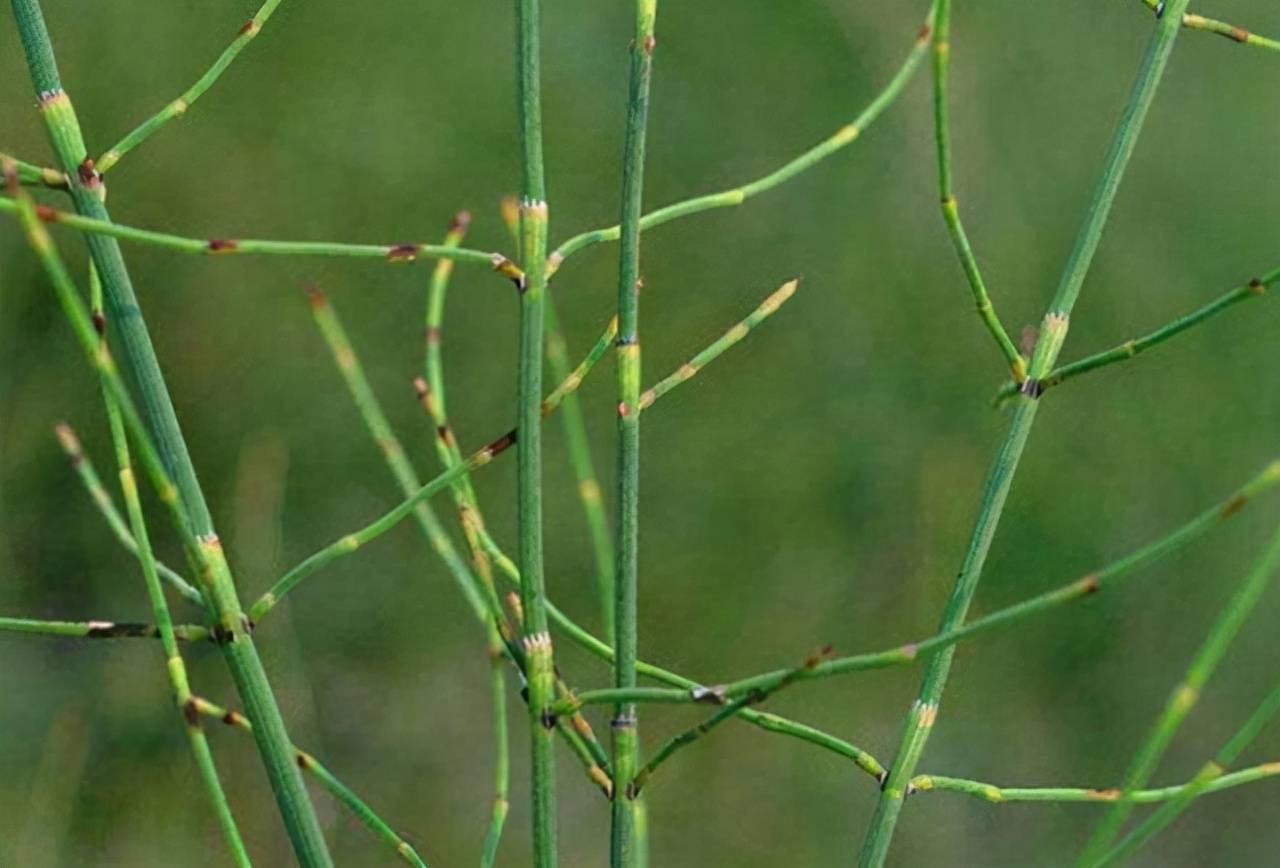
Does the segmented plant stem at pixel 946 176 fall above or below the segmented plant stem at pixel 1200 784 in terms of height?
above

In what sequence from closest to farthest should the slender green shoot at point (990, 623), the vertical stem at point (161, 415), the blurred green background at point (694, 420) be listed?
the slender green shoot at point (990, 623) → the vertical stem at point (161, 415) → the blurred green background at point (694, 420)

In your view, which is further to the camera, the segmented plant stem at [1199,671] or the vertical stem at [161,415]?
the vertical stem at [161,415]

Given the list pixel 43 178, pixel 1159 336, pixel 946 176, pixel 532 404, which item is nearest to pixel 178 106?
pixel 43 178

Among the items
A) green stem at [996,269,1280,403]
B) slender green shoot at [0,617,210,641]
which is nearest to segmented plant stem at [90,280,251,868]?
slender green shoot at [0,617,210,641]

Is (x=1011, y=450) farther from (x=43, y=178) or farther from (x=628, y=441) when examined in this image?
(x=43, y=178)

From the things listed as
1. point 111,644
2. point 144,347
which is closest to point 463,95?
point 111,644

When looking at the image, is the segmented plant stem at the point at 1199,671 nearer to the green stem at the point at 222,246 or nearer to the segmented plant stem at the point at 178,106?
the green stem at the point at 222,246

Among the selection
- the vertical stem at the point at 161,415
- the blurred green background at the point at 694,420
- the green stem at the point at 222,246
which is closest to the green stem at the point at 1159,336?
the green stem at the point at 222,246
